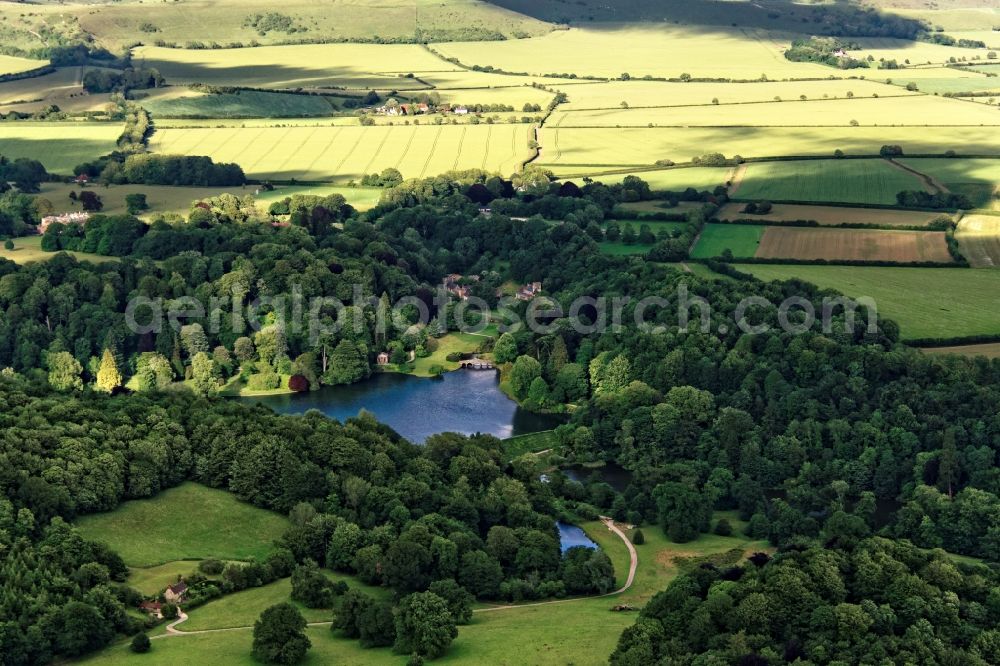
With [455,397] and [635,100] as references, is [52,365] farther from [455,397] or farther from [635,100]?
[635,100]

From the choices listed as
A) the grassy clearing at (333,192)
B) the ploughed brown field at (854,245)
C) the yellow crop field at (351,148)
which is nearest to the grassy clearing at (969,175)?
the ploughed brown field at (854,245)

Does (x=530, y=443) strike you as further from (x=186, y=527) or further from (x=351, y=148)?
(x=351, y=148)

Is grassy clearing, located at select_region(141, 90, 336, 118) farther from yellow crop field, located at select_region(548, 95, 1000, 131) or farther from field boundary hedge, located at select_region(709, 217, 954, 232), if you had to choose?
field boundary hedge, located at select_region(709, 217, 954, 232)

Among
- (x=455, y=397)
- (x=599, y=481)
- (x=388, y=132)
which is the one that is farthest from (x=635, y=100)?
(x=599, y=481)

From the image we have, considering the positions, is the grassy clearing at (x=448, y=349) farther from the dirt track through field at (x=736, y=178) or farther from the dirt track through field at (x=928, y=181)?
the dirt track through field at (x=928, y=181)

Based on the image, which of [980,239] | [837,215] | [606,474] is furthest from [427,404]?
[980,239]
